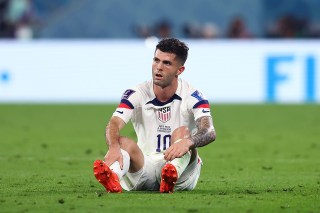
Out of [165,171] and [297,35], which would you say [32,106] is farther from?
[165,171]

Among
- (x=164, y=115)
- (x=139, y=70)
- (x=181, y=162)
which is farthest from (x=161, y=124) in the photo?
(x=139, y=70)

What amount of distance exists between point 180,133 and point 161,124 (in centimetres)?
27

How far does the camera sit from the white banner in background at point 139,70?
2198cm

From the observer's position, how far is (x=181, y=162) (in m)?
8.56

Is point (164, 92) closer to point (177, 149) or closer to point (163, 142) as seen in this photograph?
point (163, 142)

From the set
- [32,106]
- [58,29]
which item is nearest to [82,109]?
[32,106]

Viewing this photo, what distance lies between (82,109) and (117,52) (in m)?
1.66

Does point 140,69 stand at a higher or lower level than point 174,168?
higher

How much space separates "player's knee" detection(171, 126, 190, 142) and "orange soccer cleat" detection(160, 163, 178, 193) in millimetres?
357

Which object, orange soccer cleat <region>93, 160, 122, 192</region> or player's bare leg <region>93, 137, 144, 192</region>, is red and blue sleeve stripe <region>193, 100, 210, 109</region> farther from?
orange soccer cleat <region>93, 160, 122, 192</region>

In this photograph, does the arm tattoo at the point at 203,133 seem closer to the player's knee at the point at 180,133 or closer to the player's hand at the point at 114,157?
the player's knee at the point at 180,133

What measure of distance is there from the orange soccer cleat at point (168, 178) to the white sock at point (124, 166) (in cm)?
31

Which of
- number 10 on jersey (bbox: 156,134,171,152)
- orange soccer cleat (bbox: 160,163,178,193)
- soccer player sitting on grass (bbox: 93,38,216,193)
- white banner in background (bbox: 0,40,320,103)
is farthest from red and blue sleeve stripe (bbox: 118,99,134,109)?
white banner in background (bbox: 0,40,320,103)

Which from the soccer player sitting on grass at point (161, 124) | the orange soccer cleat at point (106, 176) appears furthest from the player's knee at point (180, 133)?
the orange soccer cleat at point (106, 176)
